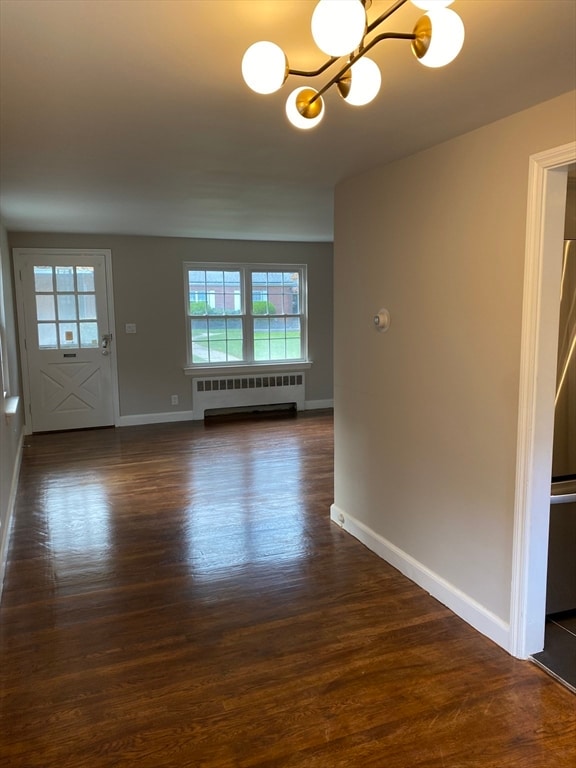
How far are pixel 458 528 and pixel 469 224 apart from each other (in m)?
1.41

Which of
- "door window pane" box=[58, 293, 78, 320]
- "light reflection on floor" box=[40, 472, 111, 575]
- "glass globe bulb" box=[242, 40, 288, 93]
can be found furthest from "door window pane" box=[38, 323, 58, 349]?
"glass globe bulb" box=[242, 40, 288, 93]

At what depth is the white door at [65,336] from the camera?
6074 millimetres

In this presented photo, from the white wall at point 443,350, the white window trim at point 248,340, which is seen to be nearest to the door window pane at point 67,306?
the white window trim at point 248,340

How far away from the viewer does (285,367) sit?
7266 mm

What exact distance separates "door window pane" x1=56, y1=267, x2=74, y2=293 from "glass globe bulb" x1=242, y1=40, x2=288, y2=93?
17.9 ft

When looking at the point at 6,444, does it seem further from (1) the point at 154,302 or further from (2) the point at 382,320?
(1) the point at 154,302

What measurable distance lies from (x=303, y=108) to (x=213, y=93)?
1.44ft

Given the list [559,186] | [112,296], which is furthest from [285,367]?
[559,186]

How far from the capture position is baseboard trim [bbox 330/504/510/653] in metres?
2.38

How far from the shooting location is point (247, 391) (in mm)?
7113

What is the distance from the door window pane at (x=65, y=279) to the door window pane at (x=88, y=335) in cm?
44

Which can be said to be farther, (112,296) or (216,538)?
(112,296)

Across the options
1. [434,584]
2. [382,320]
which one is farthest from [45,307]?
[434,584]

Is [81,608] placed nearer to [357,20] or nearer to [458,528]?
[458,528]
